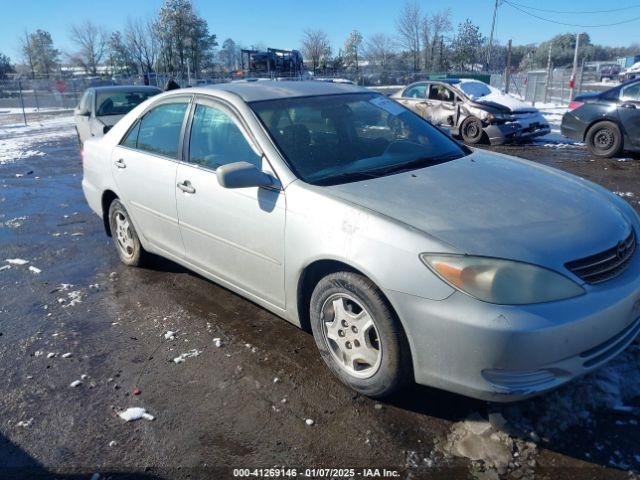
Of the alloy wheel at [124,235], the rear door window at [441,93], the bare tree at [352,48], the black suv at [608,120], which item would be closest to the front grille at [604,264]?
the alloy wheel at [124,235]

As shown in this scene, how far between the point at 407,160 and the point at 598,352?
5.40 feet

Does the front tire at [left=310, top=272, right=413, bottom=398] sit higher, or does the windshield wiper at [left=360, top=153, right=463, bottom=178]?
the windshield wiper at [left=360, top=153, right=463, bottom=178]

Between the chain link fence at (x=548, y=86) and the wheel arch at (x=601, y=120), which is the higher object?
the chain link fence at (x=548, y=86)

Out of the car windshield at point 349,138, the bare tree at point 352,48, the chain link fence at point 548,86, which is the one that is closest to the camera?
the car windshield at point 349,138

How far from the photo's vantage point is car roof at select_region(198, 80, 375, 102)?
358 cm

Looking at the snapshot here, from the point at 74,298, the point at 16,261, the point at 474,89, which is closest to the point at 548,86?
the point at 474,89

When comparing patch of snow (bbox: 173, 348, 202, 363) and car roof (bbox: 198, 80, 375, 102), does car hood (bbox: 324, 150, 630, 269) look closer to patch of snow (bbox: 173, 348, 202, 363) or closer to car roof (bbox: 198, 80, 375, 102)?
car roof (bbox: 198, 80, 375, 102)

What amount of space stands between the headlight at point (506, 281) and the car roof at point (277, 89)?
1.97 metres

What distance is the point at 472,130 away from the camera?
12250 millimetres

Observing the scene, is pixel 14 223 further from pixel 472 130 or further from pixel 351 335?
pixel 472 130

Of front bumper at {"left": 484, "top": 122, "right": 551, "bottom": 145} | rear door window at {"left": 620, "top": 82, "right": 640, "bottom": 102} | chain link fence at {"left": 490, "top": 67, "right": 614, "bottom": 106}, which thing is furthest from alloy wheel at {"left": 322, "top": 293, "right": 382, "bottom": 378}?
chain link fence at {"left": 490, "top": 67, "right": 614, "bottom": 106}

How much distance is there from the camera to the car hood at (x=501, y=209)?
2354 mm

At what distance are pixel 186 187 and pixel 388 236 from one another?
180cm

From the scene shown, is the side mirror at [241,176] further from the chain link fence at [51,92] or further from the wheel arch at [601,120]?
the chain link fence at [51,92]
